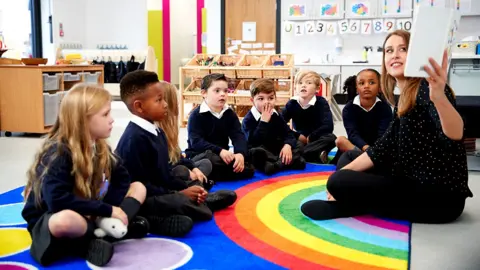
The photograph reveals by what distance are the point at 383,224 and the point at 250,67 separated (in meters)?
3.83

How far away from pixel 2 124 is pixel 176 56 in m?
7.97

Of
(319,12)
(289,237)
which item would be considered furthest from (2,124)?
(319,12)

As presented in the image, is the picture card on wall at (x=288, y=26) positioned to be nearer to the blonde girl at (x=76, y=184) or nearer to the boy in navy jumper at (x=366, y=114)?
the boy in navy jumper at (x=366, y=114)

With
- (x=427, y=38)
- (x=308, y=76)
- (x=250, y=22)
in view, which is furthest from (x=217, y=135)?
(x=250, y=22)

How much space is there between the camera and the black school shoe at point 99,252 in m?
1.74

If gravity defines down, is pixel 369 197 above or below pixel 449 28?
below

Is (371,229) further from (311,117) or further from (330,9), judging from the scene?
(330,9)

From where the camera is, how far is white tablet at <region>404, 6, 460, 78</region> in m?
1.68

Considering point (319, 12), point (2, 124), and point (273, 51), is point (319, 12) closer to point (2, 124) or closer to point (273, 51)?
point (273, 51)

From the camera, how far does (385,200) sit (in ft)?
7.64

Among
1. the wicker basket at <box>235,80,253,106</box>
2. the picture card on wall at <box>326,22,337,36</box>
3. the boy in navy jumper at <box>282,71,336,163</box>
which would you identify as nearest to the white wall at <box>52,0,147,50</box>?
the picture card on wall at <box>326,22,337,36</box>

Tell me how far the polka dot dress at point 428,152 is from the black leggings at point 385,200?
0.05 metres

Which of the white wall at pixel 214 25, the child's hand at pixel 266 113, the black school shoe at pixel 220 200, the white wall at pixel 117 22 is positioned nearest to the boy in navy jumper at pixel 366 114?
the child's hand at pixel 266 113

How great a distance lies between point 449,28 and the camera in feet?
5.67
